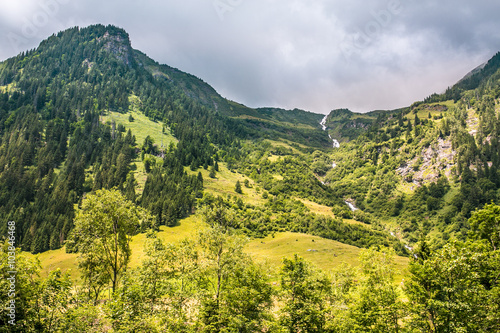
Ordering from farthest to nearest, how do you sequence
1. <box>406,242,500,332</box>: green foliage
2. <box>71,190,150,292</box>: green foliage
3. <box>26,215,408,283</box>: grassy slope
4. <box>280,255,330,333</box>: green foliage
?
<box>26,215,408,283</box>: grassy slope < <box>71,190,150,292</box>: green foliage < <box>280,255,330,333</box>: green foliage < <box>406,242,500,332</box>: green foliage

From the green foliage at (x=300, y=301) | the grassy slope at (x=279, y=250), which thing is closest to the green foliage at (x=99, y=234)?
the green foliage at (x=300, y=301)

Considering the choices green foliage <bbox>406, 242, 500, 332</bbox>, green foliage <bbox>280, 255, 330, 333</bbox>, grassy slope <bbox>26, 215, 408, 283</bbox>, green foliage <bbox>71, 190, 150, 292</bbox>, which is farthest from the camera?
grassy slope <bbox>26, 215, 408, 283</bbox>

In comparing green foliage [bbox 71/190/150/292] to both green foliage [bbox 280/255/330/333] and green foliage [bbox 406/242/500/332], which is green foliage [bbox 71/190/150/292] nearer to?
green foliage [bbox 280/255/330/333]

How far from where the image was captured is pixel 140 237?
453ft

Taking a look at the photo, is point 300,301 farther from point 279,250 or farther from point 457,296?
point 279,250

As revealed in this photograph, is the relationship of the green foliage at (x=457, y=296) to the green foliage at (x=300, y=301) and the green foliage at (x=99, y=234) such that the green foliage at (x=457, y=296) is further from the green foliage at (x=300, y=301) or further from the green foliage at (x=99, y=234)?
the green foliage at (x=99, y=234)

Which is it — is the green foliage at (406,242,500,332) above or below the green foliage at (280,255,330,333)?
above

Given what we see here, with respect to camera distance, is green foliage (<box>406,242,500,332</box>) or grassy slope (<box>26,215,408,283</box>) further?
grassy slope (<box>26,215,408,283</box>)

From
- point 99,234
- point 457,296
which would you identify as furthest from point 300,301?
point 99,234

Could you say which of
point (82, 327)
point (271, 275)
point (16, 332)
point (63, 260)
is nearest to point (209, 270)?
point (271, 275)

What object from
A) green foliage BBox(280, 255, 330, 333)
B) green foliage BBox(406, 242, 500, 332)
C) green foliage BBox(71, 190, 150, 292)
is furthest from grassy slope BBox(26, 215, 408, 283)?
green foliage BBox(406, 242, 500, 332)

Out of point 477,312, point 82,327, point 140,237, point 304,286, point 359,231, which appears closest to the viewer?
point 82,327

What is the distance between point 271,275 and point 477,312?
28.8 m

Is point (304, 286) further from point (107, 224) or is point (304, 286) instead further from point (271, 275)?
point (107, 224)
